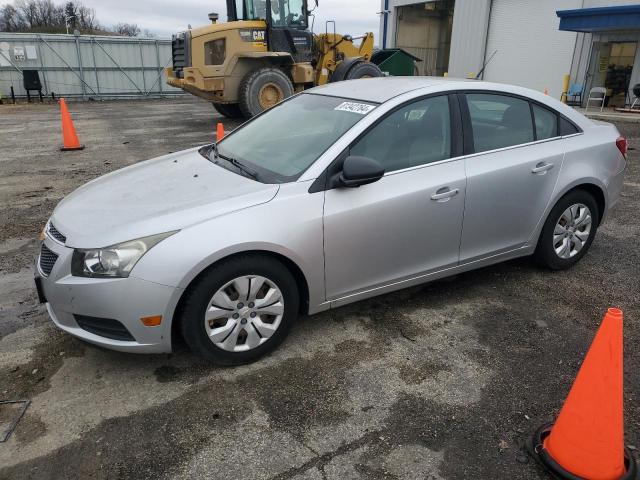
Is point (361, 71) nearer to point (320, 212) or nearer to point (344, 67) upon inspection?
point (344, 67)

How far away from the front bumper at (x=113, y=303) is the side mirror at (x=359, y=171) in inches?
45.5

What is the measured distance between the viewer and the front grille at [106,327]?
8.91 ft

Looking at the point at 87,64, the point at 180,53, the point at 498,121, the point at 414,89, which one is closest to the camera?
the point at 414,89

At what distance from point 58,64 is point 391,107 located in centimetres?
2117

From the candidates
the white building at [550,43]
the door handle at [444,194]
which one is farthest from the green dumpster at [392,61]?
the door handle at [444,194]

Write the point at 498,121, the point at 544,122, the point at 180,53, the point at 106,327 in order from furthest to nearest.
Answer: the point at 180,53 < the point at 544,122 < the point at 498,121 < the point at 106,327

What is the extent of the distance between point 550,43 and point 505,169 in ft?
62.8

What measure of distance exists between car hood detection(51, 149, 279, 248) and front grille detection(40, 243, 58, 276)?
149mm

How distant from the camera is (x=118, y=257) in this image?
2.65 metres

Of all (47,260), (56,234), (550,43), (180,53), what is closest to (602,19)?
(550,43)

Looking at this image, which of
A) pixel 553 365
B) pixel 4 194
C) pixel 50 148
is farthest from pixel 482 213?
pixel 50 148

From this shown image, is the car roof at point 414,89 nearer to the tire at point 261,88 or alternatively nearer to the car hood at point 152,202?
the car hood at point 152,202

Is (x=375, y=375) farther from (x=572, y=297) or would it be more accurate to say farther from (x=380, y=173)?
(x=572, y=297)

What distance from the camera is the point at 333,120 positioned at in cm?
348
